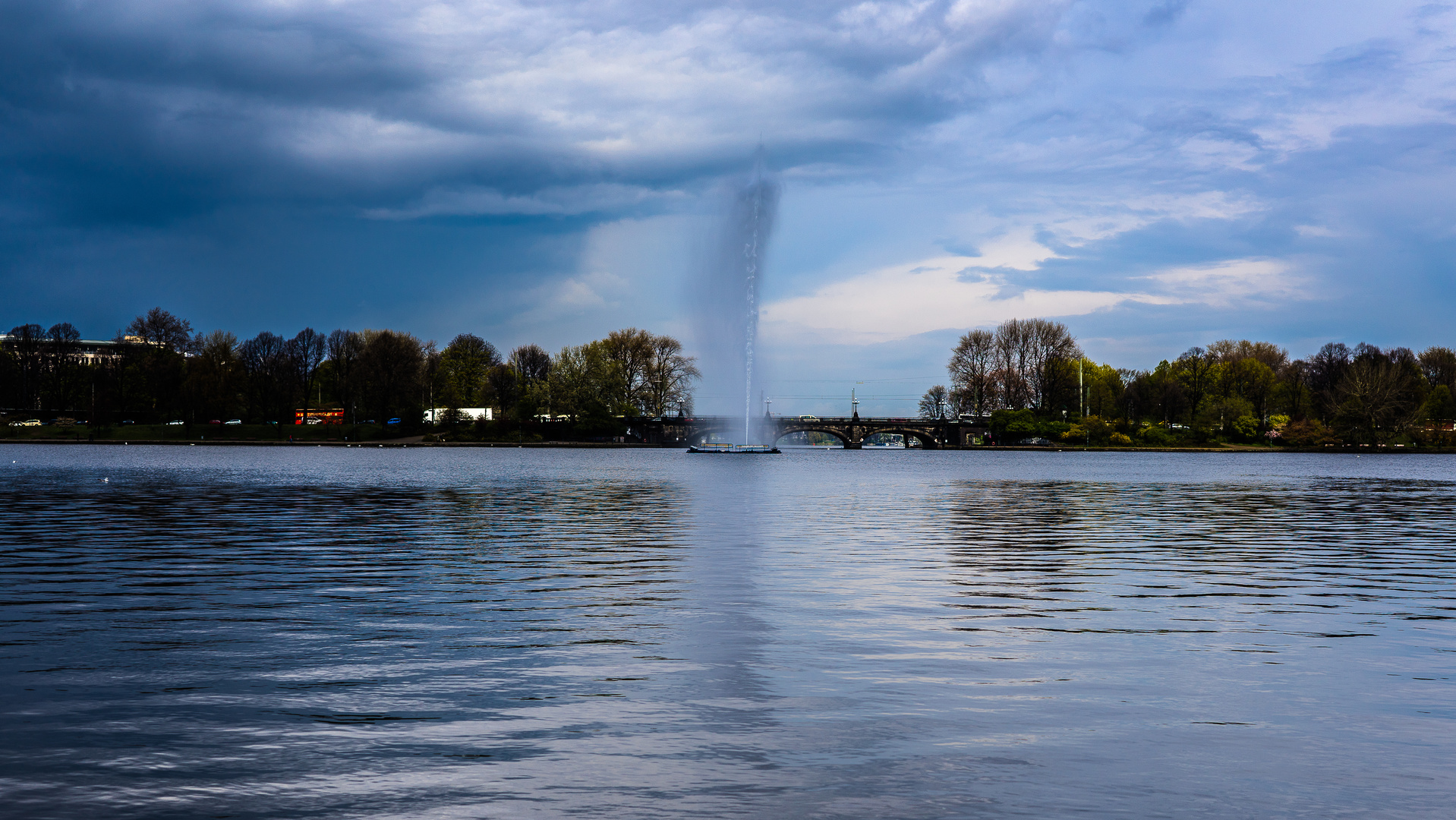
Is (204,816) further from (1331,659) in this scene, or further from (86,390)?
(86,390)

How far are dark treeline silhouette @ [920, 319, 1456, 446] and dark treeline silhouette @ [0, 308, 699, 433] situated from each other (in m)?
59.4

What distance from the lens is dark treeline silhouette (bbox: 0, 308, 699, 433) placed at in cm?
17900

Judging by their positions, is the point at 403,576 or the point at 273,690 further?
the point at 403,576

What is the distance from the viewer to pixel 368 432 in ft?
614

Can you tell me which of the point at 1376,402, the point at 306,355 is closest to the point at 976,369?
the point at 1376,402

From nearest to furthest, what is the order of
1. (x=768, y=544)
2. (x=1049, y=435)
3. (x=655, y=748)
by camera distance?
(x=655, y=748), (x=768, y=544), (x=1049, y=435)

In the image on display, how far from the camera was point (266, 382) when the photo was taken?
180 meters

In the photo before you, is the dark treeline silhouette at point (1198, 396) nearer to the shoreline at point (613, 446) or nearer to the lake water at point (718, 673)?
the shoreline at point (613, 446)

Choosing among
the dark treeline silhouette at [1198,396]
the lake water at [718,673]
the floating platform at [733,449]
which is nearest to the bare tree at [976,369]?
the dark treeline silhouette at [1198,396]

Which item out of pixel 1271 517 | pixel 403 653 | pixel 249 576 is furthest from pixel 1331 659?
pixel 1271 517

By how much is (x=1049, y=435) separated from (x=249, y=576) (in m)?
171

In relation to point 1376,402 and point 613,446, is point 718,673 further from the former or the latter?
point 1376,402

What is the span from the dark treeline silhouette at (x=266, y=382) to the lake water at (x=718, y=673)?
14818 cm

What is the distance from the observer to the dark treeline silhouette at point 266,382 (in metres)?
179
